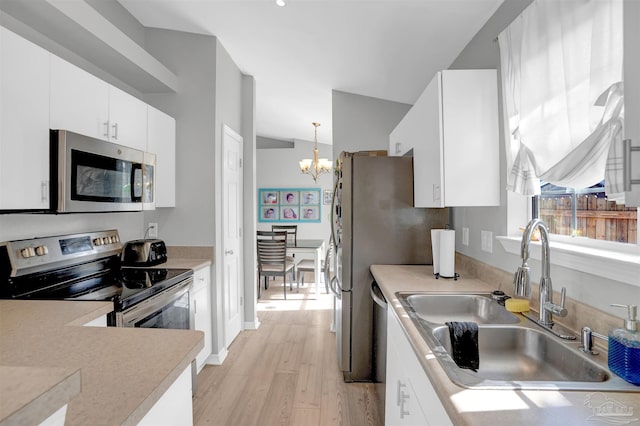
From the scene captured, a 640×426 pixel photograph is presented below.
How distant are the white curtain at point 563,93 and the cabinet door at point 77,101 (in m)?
2.14

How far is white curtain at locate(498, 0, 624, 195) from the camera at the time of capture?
99 cm

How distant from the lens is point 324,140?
6.99 meters

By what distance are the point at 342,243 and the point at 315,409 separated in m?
1.10

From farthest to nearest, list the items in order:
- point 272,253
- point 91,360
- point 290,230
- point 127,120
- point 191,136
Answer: point 290,230 < point 272,253 < point 191,136 < point 127,120 < point 91,360

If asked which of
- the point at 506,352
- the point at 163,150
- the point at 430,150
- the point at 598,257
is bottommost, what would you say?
the point at 506,352

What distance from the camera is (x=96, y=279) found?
212 cm

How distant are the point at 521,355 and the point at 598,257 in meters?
0.43

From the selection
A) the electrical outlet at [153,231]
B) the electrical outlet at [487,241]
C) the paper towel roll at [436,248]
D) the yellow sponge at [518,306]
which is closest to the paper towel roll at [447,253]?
the paper towel roll at [436,248]

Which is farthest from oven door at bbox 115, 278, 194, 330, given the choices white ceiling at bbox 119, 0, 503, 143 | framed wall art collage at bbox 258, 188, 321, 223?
framed wall art collage at bbox 258, 188, 321, 223

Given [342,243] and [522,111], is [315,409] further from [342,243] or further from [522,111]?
[522,111]

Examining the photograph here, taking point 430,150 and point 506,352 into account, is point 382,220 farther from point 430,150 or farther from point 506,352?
point 506,352

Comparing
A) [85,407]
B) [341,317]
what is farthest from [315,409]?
[85,407]

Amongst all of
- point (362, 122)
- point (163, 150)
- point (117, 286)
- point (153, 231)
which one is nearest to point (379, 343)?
point (117, 286)

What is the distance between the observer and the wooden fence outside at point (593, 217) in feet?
3.80
